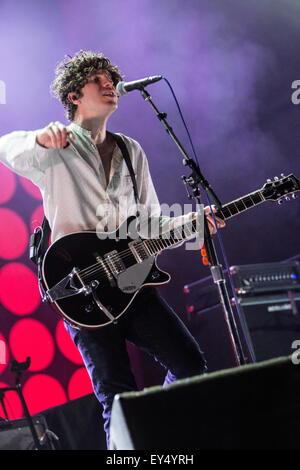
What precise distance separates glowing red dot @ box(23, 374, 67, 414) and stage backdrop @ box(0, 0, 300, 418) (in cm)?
25

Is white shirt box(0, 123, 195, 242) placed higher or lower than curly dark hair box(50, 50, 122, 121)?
lower

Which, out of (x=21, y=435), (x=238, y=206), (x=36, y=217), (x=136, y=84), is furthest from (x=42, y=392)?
(x=136, y=84)

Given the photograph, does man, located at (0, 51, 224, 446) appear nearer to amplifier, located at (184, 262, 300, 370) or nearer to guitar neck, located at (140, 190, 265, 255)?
guitar neck, located at (140, 190, 265, 255)

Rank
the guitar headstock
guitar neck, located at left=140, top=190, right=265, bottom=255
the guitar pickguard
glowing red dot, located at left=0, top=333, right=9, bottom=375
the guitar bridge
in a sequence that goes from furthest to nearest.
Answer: glowing red dot, located at left=0, top=333, right=9, bottom=375 → the guitar headstock → guitar neck, located at left=140, top=190, right=265, bottom=255 → the guitar pickguard → the guitar bridge

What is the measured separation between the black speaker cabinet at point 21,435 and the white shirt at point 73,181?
1261 millimetres

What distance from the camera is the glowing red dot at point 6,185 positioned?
428 cm

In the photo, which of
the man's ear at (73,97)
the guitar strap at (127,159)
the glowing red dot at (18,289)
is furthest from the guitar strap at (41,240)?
the glowing red dot at (18,289)

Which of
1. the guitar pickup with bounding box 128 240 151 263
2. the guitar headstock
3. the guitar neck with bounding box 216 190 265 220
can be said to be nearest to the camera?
the guitar pickup with bounding box 128 240 151 263

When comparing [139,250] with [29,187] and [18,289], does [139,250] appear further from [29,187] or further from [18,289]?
[29,187]

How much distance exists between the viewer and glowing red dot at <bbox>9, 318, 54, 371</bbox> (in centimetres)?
406

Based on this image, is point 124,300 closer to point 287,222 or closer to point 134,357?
point 134,357

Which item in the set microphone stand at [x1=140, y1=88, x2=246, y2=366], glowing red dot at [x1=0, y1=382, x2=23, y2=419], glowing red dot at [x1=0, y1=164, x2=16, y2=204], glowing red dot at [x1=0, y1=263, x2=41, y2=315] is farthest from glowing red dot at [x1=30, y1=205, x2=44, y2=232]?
microphone stand at [x1=140, y1=88, x2=246, y2=366]

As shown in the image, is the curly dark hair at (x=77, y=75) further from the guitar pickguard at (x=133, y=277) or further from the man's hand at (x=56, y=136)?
the guitar pickguard at (x=133, y=277)
